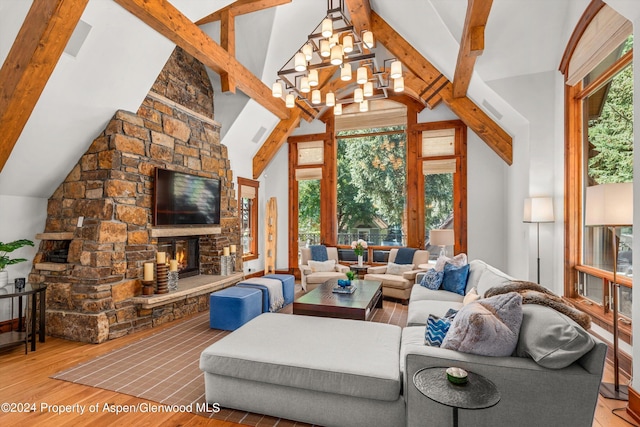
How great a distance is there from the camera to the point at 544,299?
204 cm

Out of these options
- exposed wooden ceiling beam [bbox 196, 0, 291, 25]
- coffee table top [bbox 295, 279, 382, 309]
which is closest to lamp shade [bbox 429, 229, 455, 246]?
coffee table top [bbox 295, 279, 382, 309]

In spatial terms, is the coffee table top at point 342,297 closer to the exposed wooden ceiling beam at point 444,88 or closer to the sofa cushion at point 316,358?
the sofa cushion at point 316,358

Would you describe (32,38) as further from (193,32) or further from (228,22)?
(228,22)

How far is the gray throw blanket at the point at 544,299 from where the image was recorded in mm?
1895

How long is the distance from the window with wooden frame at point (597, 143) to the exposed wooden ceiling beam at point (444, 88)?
4.51 ft

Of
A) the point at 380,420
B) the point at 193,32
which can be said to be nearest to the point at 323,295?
the point at 380,420

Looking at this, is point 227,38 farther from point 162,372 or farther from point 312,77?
point 162,372

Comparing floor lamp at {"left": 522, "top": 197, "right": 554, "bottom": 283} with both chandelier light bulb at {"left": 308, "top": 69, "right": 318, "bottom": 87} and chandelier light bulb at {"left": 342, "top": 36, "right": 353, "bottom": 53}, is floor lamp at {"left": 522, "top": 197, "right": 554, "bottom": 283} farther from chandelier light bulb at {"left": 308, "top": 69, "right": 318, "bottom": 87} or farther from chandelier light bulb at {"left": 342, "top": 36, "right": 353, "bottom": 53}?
chandelier light bulb at {"left": 308, "top": 69, "right": 318, "bottom": 87}

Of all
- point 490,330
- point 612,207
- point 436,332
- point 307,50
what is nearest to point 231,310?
point 436,332

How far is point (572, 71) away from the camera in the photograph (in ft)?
12.5

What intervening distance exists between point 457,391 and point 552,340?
67 cm

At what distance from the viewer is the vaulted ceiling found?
294 centimetres

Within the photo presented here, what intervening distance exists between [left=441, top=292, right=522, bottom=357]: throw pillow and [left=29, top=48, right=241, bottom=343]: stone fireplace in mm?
3484

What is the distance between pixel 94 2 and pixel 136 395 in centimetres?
341
